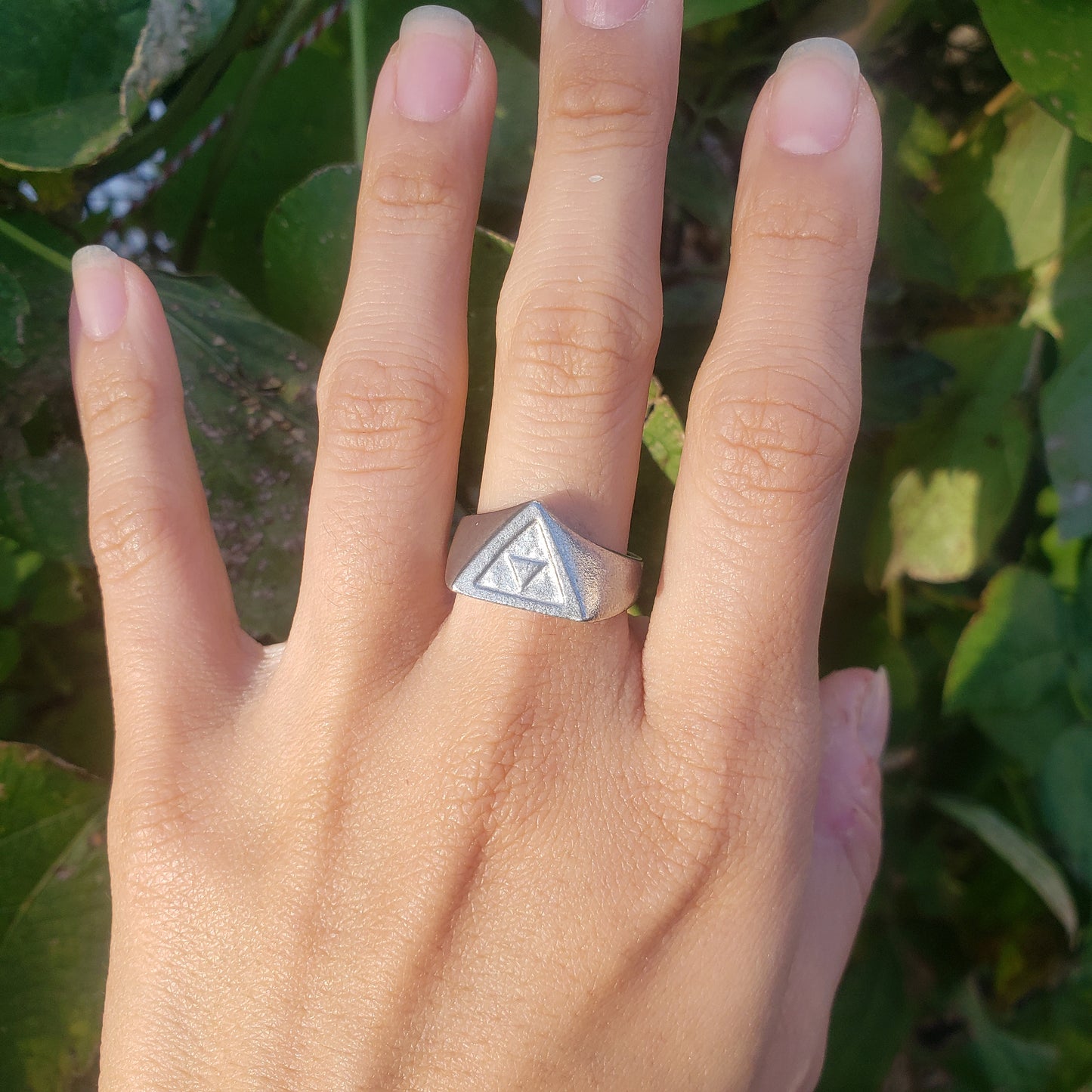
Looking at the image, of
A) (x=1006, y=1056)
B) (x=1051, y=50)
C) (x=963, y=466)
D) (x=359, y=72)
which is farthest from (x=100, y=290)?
(x=1006, y=1056)

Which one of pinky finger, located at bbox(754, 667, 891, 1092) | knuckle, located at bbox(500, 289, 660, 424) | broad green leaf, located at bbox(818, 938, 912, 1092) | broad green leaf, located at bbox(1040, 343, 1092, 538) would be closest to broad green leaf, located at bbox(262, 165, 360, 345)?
knuckle, located at bbox(500, 289, 660, 424)

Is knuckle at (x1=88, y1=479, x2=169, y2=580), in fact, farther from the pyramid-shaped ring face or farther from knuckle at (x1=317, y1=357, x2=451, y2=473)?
the pyramid-shaped ring face

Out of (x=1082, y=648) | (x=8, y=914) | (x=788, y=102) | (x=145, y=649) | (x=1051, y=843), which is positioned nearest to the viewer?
(x=788, y=102)

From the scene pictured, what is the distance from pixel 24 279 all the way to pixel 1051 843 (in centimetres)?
142

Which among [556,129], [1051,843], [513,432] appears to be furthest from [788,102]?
[1051,843]

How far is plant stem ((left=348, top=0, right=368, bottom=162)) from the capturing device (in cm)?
83

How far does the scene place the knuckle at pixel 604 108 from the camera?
2.28 feet

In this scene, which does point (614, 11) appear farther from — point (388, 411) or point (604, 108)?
point (388, 411)

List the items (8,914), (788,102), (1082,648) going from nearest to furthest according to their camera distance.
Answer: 1. (788,102)
2. (8,914)
3. (1082,648)

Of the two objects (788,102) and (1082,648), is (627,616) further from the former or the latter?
(1082,648)

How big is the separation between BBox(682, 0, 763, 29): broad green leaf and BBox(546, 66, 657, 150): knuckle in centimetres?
11

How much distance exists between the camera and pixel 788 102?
687mm

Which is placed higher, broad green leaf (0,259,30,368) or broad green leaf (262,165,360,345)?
broad green leaf (262,165,360,345)

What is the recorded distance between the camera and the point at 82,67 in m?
0.77
